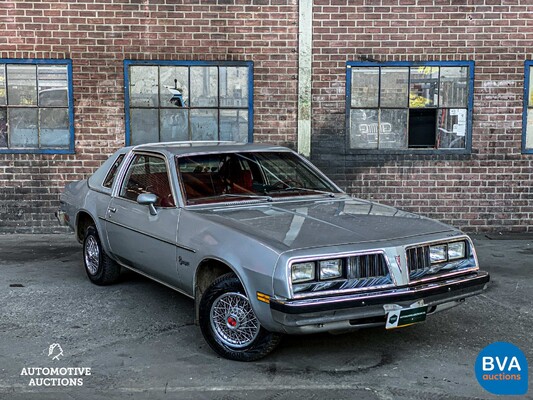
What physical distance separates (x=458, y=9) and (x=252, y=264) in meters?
6.85

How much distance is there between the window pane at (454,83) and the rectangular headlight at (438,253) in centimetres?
551

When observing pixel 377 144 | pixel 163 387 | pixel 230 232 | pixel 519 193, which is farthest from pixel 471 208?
pixel 163 387

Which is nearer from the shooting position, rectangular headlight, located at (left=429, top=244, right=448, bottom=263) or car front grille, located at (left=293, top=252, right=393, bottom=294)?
car front grille, located at (left=293, top=252, right=393, bottom=294)

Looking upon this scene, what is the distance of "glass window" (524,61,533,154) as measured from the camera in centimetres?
996

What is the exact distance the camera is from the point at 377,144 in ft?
33.1

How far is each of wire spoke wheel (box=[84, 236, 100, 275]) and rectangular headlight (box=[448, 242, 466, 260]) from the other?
3644 millimetres

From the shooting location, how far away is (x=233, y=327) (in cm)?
483

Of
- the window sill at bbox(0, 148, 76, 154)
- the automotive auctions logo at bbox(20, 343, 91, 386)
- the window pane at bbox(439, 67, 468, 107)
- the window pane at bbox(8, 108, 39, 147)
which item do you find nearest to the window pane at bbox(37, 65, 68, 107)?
the window pane at bbox(8, 108, 39, 147)

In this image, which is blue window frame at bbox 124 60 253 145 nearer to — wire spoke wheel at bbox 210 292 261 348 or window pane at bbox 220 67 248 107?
window pane at bbox 220 67 248 107

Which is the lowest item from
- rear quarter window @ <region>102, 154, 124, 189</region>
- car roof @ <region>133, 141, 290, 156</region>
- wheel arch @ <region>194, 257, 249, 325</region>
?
wheel arch @ <region>194, 257, 249, 325</region>

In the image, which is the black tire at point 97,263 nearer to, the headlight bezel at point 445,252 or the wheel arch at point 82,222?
the wheel arch at point 82,222

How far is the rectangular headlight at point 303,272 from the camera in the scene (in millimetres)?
4410

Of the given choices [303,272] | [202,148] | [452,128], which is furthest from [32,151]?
[303,272]

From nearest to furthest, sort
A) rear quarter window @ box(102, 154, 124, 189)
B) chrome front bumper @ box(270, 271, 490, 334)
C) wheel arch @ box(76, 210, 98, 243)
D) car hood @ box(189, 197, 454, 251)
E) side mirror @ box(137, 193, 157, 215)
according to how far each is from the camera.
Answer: chrome front bumper @ box(270, 271, 490, 334)
car hood @ box(189, 197, 454, 251)
side mirror @ box(137, 193, 157, 215)
rear quarter window @ box(102, 154, 124, 189)
wheel arch @ box(76, 210, 98, 243)
